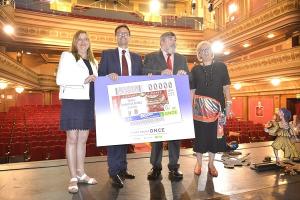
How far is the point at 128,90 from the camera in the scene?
2.70 meters

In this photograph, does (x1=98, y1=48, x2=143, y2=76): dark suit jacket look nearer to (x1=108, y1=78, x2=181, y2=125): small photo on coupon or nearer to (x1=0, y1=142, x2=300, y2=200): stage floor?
(x1=108, y1=78, x2=181, y2=125): small photo on coupon

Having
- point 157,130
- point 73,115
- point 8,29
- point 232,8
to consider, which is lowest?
A: point 157,130

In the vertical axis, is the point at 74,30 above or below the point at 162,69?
above

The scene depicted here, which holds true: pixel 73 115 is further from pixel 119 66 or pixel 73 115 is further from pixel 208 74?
pixel 208 74

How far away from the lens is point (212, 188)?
2541mm

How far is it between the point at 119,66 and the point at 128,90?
1.06 feet

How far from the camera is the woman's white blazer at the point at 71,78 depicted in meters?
2.56

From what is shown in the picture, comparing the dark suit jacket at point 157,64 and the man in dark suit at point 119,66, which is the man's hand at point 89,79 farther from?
the dark suit jacket at point 157,64

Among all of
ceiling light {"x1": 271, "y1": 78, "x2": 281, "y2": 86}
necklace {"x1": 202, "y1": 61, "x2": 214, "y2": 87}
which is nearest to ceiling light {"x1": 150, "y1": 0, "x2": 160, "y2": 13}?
ceiling light {"x1": 271, "y1": 78, "x2": 281, "y2": 86}

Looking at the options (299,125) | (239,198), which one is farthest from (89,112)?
(299,125)

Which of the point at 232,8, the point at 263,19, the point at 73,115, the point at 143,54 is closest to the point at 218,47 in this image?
the point at 232,8

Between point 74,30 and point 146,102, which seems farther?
point 74,30

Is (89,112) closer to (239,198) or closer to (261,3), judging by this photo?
(239,198)

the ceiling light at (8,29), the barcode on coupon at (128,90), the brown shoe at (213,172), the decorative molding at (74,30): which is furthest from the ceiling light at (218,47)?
the barcode on coupon at (128,90)
